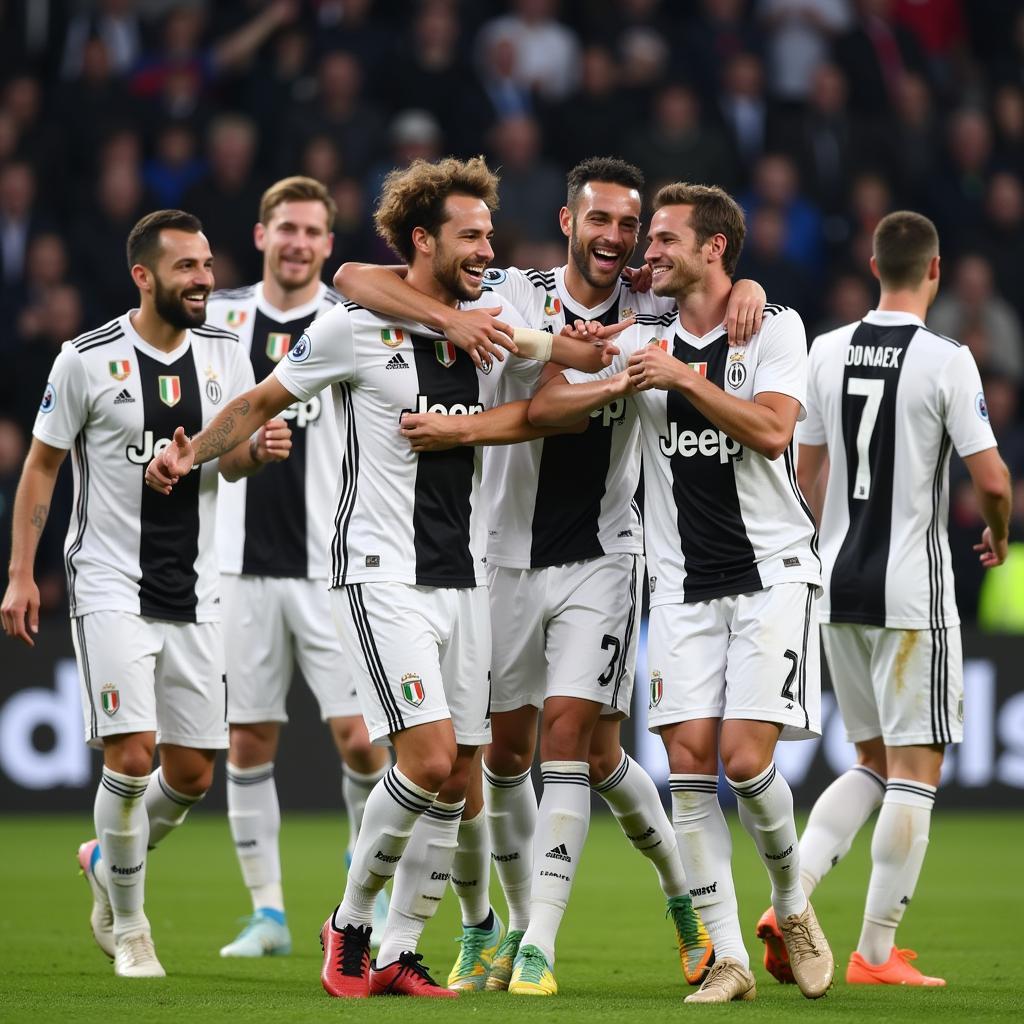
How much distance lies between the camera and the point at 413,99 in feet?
50.1

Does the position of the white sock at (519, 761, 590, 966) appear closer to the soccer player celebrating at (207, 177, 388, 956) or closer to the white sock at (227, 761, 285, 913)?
the white sock at (227, 761, 285, 913)

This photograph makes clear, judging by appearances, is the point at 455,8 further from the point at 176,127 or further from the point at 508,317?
the point at 508,317

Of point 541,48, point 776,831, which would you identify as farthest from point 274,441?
point 541,48

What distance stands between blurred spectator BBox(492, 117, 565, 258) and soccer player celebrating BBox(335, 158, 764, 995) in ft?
26.7

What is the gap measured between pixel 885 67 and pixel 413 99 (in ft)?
14.2

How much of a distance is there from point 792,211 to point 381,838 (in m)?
10.4

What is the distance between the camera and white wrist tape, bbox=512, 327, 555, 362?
6.20 m

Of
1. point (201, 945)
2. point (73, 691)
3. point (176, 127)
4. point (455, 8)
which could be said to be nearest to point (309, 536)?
point (201, 945)

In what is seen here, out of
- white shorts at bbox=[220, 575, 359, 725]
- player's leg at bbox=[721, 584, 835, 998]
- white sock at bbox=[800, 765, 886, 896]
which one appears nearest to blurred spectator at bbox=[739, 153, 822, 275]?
white shorts at bbox=[220, 575, 359, 725]

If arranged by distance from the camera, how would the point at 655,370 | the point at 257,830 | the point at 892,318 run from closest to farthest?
the point at 655,370 < the point at 892,318 < the point at 257,830

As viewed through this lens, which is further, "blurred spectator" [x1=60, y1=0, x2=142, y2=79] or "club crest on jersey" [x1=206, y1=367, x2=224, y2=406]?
"blurred spectator" [x1=60, y1=0, x2=142, y2=79]

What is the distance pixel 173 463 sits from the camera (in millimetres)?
6195

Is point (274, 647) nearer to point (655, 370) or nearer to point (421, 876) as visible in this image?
point (421, 876)

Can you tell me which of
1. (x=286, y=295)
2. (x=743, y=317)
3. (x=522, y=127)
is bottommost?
(x=743, y=317)
